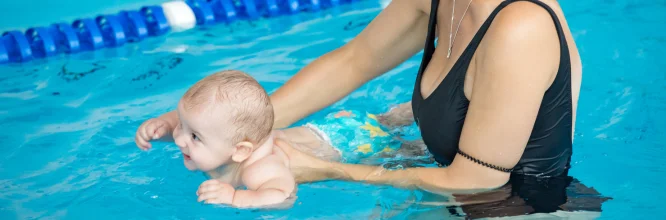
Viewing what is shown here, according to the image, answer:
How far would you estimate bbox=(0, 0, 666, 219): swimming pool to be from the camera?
3045 millimetres

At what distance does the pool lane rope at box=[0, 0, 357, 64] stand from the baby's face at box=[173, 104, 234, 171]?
297 centimetres

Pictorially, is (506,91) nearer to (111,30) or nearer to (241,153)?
(241,153)

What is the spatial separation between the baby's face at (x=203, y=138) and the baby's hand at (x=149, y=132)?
0.17 metres

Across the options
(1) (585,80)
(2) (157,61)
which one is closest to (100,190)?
(2) (157,61)

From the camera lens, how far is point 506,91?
2295 millimetres

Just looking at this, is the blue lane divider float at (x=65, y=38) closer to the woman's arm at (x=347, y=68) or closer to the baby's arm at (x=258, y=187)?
the woman's arm at (x=347, y=68)

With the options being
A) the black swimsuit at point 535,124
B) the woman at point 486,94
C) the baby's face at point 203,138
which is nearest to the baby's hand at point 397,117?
the woman at point 486,94

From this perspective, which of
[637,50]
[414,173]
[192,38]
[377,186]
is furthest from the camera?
[192,38]

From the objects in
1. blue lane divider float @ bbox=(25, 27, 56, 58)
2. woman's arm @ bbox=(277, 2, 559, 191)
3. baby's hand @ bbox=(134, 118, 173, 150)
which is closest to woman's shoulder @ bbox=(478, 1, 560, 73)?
woman's arm @ bbox=(277, 2, 559, 191)

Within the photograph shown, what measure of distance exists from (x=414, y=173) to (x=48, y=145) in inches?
80.6

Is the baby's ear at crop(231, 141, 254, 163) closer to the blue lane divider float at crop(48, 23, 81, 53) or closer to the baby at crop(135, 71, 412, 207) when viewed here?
the baby at crop(135, 71, 412, 207)

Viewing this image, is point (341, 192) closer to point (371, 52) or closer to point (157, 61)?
point (371, 52)

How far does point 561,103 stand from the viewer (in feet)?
7.98

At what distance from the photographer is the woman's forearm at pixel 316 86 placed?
3166 millimetres
